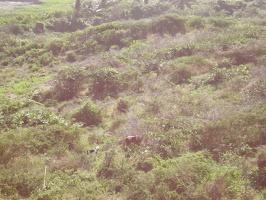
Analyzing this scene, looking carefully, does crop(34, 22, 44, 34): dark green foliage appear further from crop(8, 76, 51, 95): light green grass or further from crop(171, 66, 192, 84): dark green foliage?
crop(171, 66, 192, 84): dark green foliage

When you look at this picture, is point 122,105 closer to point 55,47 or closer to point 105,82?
point 105,82

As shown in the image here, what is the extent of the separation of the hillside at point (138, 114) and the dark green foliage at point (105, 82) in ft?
0.15

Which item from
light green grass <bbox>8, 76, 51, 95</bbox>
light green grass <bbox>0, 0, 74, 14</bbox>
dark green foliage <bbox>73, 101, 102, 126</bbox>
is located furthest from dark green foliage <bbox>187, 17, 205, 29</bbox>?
light green grass <bbox>0, 0, 74, 14</bbox>

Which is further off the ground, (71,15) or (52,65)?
(71,15)

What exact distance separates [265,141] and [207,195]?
2406 mm

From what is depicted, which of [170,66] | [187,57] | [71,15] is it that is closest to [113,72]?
[170,66]

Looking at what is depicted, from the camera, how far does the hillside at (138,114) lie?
5.82 meters

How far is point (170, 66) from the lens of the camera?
1250 centimetres

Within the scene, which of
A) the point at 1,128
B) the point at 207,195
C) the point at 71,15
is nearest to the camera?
the point at 207,195

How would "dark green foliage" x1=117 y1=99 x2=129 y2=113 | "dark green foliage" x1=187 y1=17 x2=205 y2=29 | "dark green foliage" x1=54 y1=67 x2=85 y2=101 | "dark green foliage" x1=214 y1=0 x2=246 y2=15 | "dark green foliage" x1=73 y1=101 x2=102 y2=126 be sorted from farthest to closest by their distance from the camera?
"dark green foliage" x1=214 y1=0 x2=246 y2=15
"dark green foliage" x1=187 y1=17 x2=205 y2=29
"dark green foliage" x1=54 y1=67 x2=85 y2=101
"dark green foliage" x1=117 y1=99 x2=129 y2=113
"dark green foliage" x1=73 y1=101 x2=102 y2=126

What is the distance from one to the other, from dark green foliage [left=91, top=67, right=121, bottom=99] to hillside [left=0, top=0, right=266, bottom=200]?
0.04 m

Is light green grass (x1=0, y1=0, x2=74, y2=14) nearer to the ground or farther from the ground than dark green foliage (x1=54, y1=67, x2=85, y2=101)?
farther from the ground

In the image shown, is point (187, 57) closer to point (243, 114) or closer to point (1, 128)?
point (243, 114)

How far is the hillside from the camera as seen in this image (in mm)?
5816
